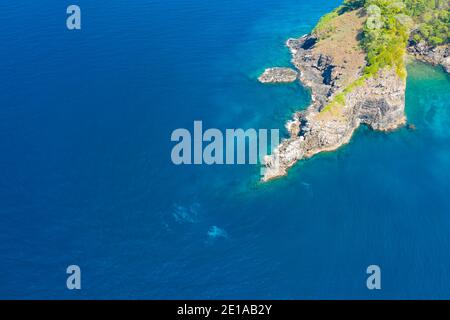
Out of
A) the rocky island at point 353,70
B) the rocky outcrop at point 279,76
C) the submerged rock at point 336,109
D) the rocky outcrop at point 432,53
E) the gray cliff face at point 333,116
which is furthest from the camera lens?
the rocky outcrop at point 432,53

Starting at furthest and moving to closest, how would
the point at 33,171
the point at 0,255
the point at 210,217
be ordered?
the point at 33,171
the point at 210,217
the point at 0,255

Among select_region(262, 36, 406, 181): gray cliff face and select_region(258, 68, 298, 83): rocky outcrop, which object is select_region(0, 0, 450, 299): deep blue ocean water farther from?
select_region(262, 36, 406, 181): gray cliff face

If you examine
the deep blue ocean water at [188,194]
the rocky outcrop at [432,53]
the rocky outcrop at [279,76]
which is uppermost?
the rocky outcrop at [432,53]

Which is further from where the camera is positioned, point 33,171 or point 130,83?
point 130,83

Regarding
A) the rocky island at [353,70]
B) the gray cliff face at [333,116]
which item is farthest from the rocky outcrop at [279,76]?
the gray cliff face at [333,116]

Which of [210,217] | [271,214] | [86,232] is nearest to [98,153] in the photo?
[86,232]

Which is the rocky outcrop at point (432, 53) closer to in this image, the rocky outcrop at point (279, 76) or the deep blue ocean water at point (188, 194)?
Result: the deep blue ocean water at point (188, 194)
